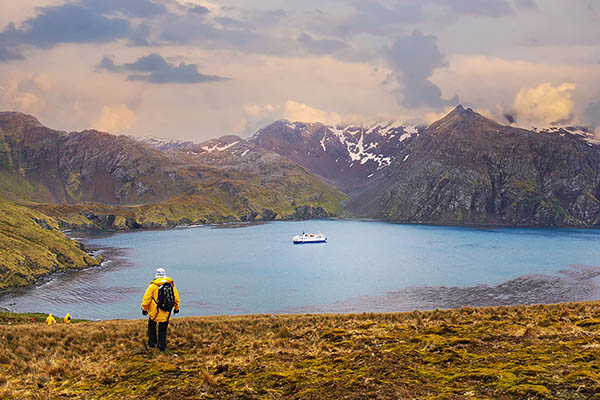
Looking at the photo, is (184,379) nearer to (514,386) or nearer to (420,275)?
(514,386)

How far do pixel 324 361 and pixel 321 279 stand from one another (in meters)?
97.1

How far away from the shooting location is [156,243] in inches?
7534

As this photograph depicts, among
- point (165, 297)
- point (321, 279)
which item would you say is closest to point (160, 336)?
point (165, 297)

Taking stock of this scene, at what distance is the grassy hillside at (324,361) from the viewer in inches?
476

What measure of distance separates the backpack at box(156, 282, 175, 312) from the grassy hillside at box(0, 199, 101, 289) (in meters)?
97.7

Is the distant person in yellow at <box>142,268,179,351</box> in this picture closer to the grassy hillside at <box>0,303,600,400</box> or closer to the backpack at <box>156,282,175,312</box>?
the backpack at <box>156,282,175,312</box>

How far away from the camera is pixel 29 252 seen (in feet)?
375

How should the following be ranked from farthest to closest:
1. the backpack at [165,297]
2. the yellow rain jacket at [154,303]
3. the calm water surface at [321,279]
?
1. the calm water surface at [321,279]
2. the backpack at [165,297]
3. the yellow rain jacket at [154,303]

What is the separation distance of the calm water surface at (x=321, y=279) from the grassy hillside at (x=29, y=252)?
6356 mm

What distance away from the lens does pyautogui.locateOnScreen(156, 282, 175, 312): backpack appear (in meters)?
17.9

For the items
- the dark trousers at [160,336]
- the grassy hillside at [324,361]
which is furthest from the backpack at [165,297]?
the grassy hillside at [324,361]

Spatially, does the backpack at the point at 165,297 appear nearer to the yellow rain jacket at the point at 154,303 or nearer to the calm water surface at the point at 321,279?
the yellow rain jacket at the point at 154,303

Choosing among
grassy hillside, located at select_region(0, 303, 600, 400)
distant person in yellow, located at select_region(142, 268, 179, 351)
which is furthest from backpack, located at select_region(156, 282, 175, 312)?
grassy hillside, located at select_region(0, 303, 600, 400)

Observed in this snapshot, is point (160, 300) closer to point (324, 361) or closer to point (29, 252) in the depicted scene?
point (324, 361)
